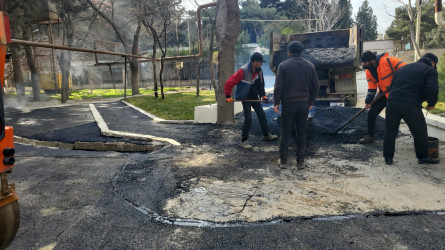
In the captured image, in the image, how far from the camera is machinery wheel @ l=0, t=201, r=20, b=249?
187 centimetres

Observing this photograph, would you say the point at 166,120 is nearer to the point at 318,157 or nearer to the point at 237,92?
the point at 237,92

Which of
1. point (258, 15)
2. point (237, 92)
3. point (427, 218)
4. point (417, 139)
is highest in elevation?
point (258, 15)

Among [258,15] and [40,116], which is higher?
[258,15]

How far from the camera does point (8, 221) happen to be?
189 centimetres

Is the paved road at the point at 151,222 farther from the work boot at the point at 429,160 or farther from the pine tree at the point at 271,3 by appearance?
the pine tree at the point at 271,3

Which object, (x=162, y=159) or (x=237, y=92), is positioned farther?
(x=237, y=92)

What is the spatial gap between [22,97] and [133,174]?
55.3ft

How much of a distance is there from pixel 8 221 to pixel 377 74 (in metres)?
5.69

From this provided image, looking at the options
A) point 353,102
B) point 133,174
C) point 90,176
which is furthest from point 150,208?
point 353,102

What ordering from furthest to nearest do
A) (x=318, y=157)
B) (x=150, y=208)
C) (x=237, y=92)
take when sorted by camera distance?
(x=237, y=92) < (x=318, y=157) < (x=150, y=208)

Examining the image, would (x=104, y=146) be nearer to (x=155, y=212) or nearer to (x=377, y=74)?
(x=155, y=212)

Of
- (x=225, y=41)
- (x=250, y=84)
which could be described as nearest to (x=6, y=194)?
(x=250, y=84)

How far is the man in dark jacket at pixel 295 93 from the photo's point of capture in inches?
182

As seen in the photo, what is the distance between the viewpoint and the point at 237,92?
245 inches
